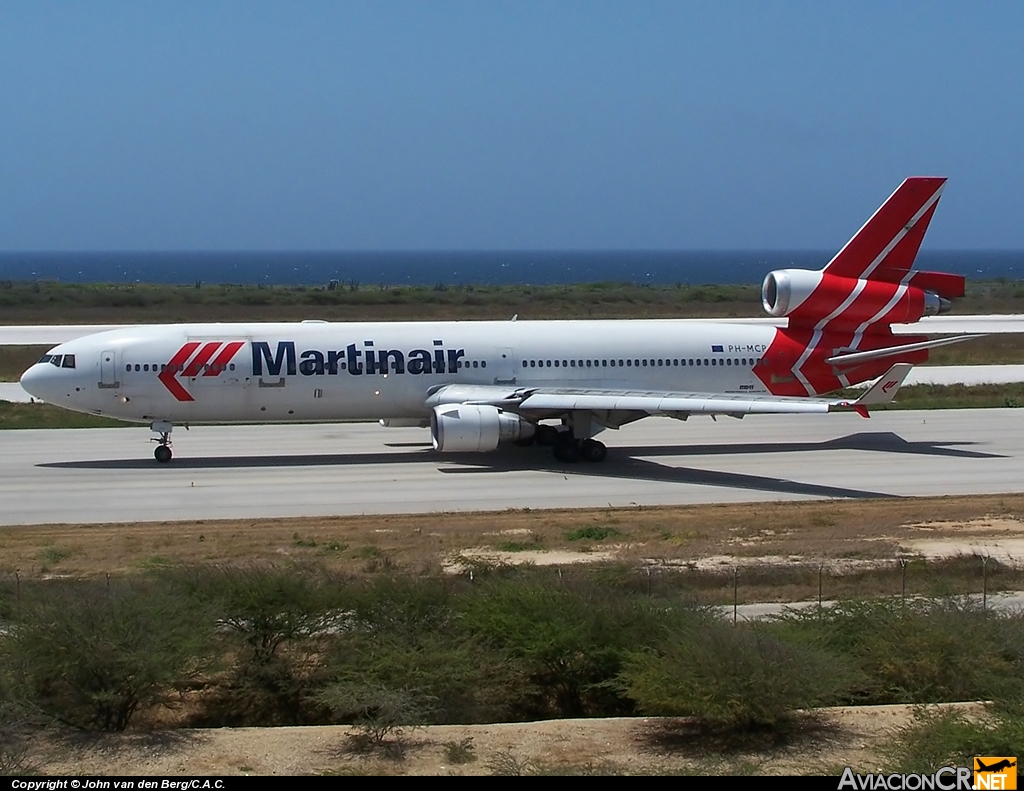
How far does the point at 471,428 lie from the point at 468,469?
1452mm

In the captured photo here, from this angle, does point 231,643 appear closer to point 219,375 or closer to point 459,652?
point 459,652

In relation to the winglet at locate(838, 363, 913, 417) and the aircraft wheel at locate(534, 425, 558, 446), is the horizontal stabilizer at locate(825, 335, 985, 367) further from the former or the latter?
the aircraft wheel at locate(534, 425, 558, 446)

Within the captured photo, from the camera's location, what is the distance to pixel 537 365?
38312 mm

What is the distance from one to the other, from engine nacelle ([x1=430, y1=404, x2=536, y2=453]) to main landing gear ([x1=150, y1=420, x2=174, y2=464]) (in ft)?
26.2

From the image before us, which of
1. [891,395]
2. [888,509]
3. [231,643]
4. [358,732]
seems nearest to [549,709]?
[358,732]

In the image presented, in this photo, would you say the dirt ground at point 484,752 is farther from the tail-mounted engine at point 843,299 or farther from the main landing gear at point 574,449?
the tail-mounted engine at point 843,299

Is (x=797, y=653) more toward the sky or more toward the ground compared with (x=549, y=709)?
more toward the sky

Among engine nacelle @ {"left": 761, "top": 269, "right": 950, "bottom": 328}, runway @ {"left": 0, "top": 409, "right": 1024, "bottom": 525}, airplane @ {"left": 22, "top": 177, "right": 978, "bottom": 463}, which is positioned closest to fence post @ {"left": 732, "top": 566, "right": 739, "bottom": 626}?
runway @ {"left": 0, "top": 409, "right": 1024, "bottom": 525}

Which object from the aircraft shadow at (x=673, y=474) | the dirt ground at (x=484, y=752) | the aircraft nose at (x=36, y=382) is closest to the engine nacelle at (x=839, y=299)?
the aircraft shadow at (x=673, y=474)

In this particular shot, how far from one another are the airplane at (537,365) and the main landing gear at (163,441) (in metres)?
0.04

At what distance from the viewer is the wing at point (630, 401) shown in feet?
113

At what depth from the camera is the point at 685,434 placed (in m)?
42.4

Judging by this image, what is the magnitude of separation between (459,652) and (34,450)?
26.8 meters

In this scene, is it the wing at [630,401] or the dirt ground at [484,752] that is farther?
the wing at [630,401]
